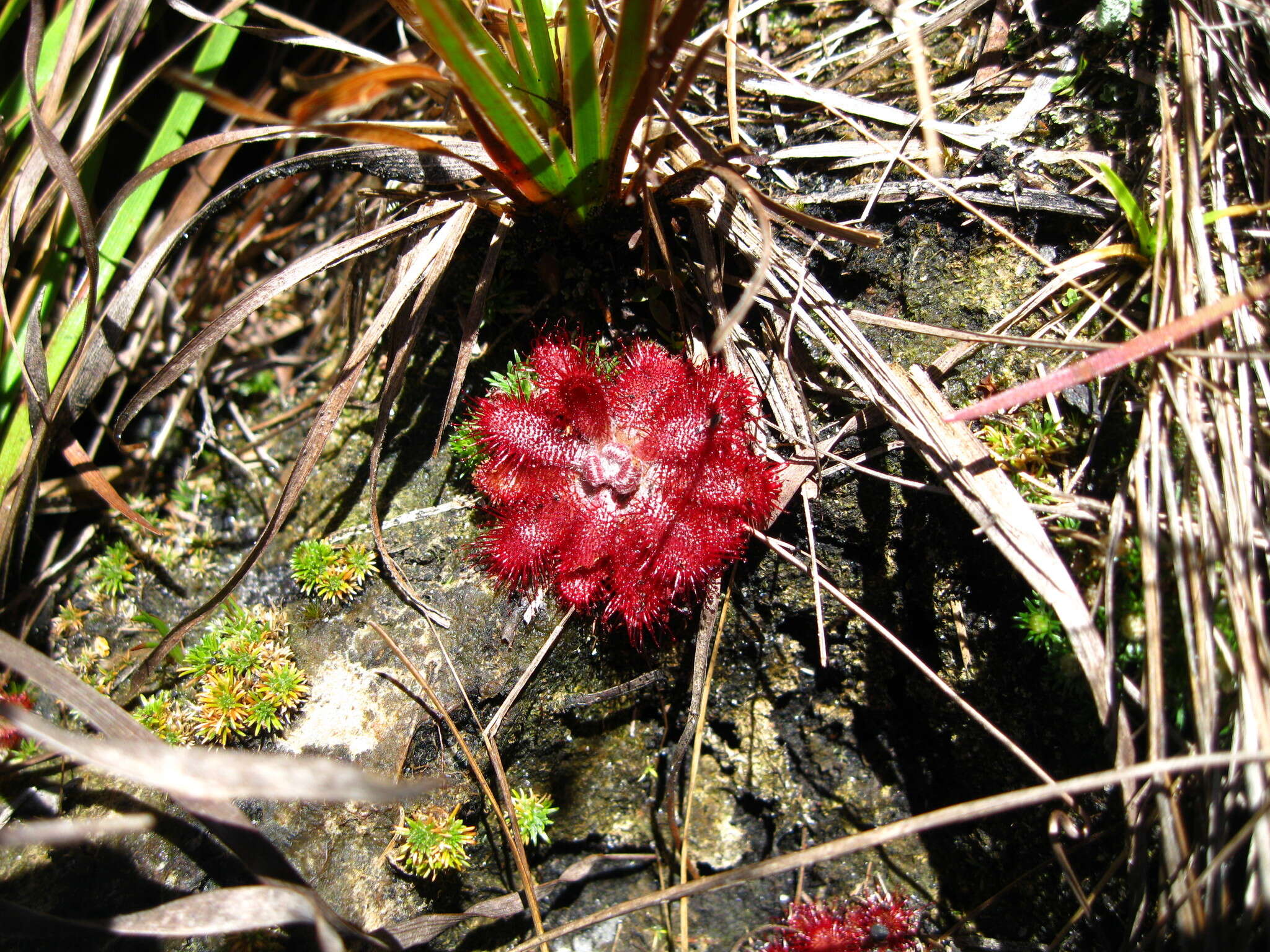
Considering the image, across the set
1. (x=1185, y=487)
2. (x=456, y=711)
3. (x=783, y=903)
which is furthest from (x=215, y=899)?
(x=1185, y=487)

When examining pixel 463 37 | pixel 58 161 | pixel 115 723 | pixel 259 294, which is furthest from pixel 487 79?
pixel 115 723

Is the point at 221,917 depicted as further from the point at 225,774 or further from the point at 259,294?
the point at 259,294

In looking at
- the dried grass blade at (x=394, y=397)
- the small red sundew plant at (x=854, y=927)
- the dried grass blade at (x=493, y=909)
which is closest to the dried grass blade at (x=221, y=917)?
the dried grass blade at (x=493, y=909)

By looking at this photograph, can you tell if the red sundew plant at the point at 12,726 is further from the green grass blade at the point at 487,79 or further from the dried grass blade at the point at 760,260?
the dried grass blade at the point at 760,260

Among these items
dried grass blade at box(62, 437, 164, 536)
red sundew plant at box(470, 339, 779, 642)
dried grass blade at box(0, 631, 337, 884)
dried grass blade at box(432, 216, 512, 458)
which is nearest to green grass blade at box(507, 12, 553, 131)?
dried grass blade at box(432, 216, 512, 458)

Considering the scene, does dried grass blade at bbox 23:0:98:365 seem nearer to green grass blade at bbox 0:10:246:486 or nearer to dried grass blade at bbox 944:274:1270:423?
green grass blade at bbox 0:10:246:486
